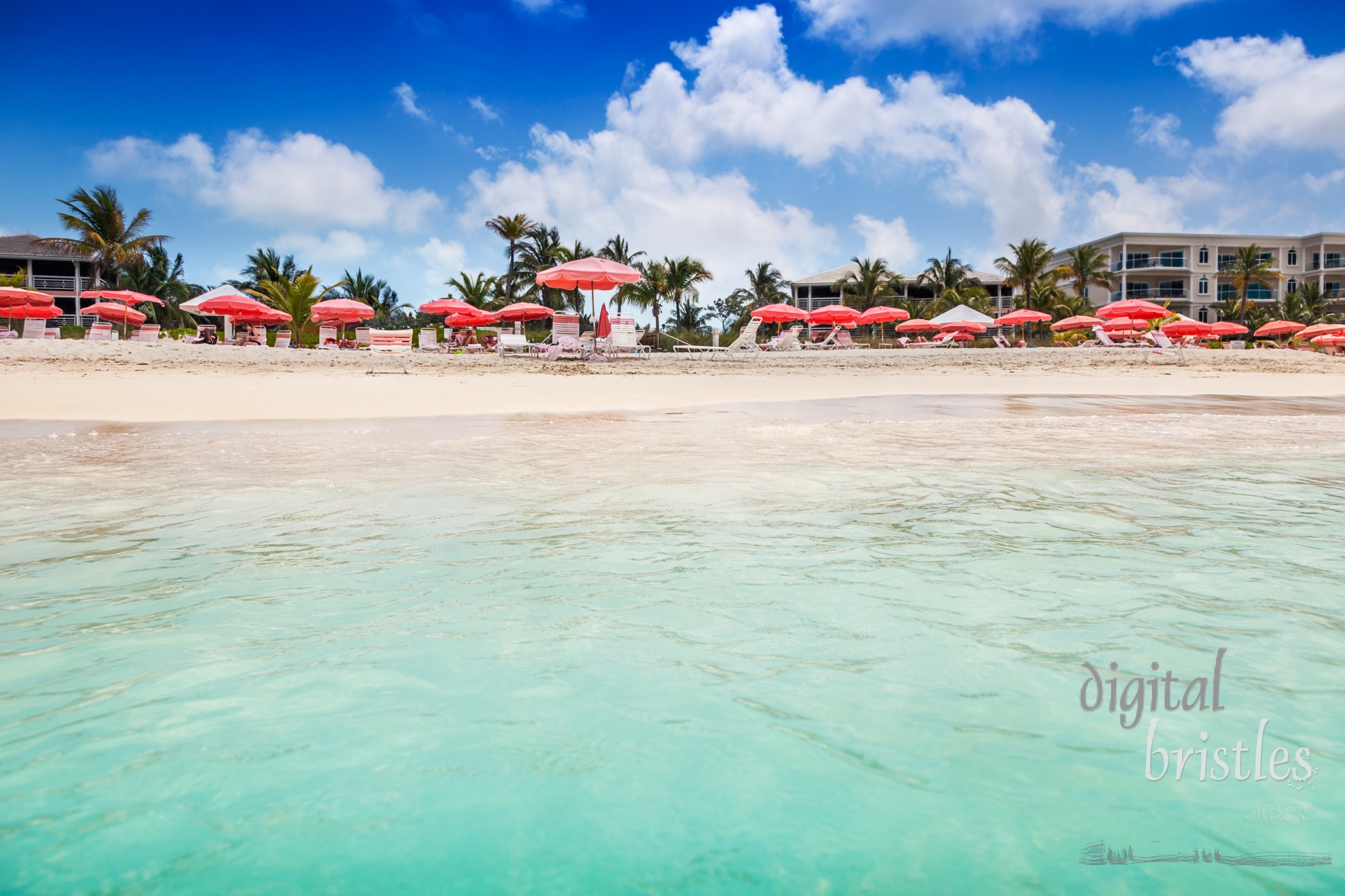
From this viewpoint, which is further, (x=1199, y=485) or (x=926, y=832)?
(x=1199, y=485)

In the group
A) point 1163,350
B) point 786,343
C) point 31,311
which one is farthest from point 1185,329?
point 31,311

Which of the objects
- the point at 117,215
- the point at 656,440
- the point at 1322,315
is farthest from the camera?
the point at 1322,315

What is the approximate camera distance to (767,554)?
3.14 meters

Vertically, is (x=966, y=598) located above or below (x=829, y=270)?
below

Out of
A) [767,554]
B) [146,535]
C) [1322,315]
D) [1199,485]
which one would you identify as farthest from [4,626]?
[1322,315]

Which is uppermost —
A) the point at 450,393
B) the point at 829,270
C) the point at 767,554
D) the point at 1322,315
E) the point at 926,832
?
the point at 829,270

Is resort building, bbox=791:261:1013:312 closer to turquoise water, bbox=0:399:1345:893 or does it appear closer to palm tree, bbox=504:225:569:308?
palm tree, bbox=504:225:569:308

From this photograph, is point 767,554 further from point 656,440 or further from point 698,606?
point 656,440

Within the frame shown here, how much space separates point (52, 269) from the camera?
45438mm

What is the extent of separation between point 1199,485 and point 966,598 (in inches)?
113

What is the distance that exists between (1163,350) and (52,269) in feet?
181

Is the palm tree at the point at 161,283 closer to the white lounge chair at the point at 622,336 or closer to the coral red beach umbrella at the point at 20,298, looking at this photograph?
the coral red beach umbrella at the point at 20,298

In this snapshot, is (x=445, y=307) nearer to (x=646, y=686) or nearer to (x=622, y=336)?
(x=622, y=336)

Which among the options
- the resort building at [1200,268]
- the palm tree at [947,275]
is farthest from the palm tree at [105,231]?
the resort building at [1200,268]
